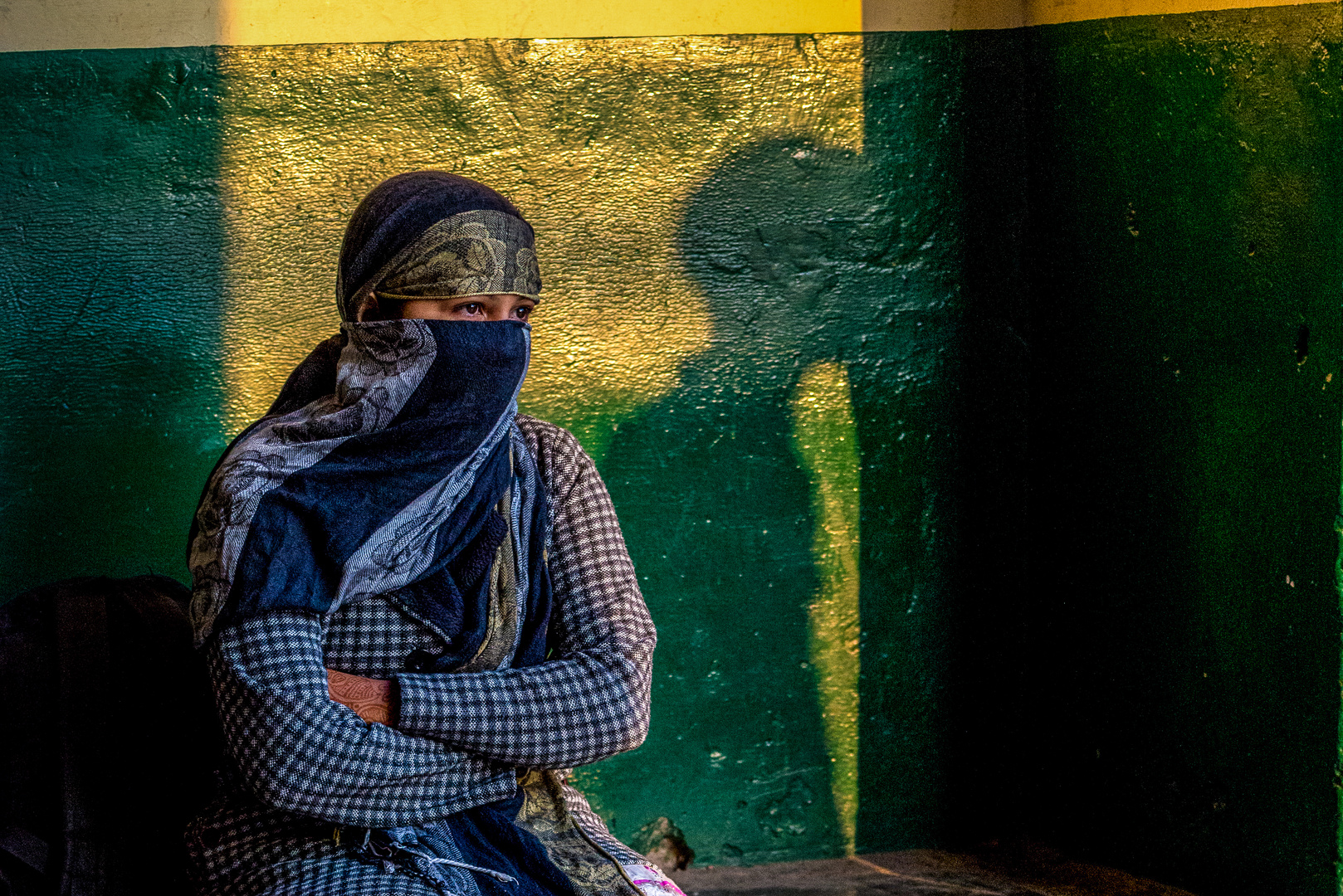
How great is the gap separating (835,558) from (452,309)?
59.0 inches

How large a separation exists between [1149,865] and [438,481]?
6.62 feet

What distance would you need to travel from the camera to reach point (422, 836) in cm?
183

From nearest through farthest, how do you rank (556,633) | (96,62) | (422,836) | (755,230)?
(422,836)
(556,633)
(96,62)
(755,230)

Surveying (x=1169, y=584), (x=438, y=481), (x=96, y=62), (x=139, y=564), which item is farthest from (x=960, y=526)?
(x=96, y=62)

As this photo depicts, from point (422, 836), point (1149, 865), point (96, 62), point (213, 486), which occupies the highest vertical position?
point (96, 62)

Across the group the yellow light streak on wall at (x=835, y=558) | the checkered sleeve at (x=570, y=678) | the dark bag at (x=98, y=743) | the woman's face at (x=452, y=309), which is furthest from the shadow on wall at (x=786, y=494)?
the dark bag at (x=98, y=743)

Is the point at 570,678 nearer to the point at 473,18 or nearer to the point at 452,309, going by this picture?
the point at 452,309

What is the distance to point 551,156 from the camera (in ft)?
9.72

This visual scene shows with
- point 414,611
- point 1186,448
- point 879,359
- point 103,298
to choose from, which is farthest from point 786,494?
point 103,298

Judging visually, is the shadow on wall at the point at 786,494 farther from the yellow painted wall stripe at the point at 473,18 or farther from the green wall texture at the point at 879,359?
the yellow painted wall stripe at the point at 473,18

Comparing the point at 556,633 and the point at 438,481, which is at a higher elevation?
the point at 438,481

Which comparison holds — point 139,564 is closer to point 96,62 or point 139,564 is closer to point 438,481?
point 96,62

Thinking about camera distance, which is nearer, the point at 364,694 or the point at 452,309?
the point at 364,694

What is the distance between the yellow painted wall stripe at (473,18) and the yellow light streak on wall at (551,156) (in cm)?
4
